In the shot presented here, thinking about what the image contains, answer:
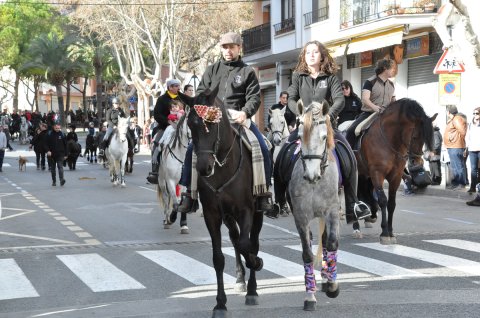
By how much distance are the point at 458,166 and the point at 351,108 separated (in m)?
8.46

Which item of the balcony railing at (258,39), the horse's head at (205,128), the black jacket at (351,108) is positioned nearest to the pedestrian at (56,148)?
the black jacket at (351,108)

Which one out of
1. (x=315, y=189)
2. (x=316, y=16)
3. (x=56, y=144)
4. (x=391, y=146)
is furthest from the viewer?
(x=316, y=16)

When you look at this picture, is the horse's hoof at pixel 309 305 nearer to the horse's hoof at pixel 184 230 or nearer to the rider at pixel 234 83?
the rider at pixel 234 83

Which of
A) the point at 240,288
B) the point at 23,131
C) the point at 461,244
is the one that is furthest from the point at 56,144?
the point at 23,131

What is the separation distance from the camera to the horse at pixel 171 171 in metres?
14.2

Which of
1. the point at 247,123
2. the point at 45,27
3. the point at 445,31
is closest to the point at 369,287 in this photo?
the point at 247,123

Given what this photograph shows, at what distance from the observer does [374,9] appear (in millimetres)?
31234

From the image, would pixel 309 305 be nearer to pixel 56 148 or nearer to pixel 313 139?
pixel 313 139

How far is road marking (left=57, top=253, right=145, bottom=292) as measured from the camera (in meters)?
9.64

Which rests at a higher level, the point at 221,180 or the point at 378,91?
the point at 378,91

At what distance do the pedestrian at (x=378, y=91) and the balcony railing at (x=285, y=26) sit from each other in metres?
26.2

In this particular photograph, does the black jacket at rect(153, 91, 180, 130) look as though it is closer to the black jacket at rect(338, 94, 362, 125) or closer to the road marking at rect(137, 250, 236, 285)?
the black jacket at rect(338, 94, 362, 125)

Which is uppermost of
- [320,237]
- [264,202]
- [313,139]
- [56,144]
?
[313,139]

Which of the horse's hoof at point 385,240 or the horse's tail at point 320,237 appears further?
the horse's hoof at point 385,240
